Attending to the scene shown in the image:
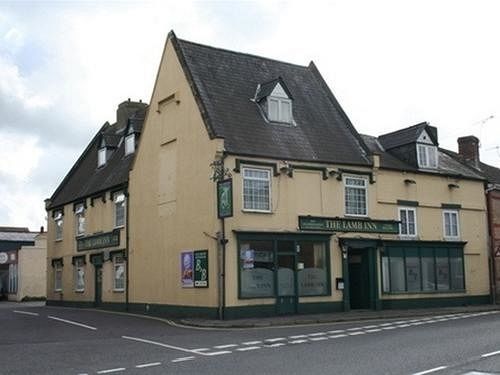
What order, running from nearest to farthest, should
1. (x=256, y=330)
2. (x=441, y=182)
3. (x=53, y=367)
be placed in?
(x=53, y=367) → (x=256, y=330) → (x=441, y=182)

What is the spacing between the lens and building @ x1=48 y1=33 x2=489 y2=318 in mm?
24984

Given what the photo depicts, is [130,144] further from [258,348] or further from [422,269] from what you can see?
[258,348]

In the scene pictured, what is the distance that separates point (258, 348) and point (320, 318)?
834cm

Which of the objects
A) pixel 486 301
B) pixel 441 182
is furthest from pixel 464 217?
pixel 486 301

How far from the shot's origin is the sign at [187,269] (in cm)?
2572

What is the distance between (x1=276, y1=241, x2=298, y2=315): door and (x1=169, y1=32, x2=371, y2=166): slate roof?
361cm

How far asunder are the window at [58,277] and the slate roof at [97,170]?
11.8 feet

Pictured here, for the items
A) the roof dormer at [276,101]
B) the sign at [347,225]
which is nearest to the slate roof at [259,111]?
the roof dormer at [276,101]

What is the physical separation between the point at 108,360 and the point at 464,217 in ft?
74.4

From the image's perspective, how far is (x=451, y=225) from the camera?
31.6 metres

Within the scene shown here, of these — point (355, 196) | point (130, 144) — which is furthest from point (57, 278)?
point (355, 196)

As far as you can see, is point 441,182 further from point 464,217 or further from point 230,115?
point 230,115

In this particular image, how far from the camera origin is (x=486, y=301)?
31969 millimetres

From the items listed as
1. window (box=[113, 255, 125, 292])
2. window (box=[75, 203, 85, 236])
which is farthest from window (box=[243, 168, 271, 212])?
window (box=[75, 203, 85, 236])
